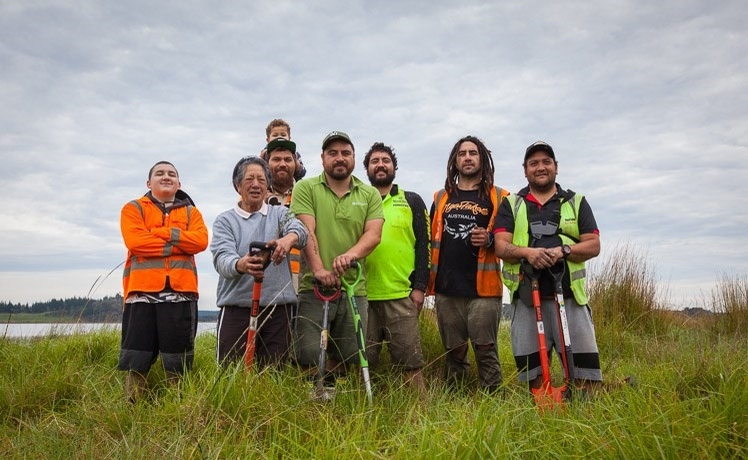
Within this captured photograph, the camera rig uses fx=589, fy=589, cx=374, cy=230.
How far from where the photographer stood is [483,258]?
5.02 metres

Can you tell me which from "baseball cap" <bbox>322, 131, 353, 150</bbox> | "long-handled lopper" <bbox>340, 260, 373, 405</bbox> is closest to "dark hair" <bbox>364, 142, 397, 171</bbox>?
"baseball cap" <bbox>322, 131, 353, 150</bbox>

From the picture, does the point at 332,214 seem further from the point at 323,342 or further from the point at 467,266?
the point at 467,266

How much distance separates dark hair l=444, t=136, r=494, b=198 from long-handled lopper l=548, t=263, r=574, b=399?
3.61ft

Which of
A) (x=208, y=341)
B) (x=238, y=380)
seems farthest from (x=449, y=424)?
(x=208, y=341)

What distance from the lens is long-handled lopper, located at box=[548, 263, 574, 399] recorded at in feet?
13.8

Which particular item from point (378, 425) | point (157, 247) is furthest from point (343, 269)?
point (157, 247)

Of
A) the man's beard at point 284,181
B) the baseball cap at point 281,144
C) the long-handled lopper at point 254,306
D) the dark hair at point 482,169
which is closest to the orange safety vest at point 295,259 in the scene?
the long-handled lopper at point 254,306

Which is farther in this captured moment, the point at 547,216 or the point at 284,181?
the point at 284,181

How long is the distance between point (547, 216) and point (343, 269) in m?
1.74

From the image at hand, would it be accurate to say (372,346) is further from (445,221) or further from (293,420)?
(293,420)

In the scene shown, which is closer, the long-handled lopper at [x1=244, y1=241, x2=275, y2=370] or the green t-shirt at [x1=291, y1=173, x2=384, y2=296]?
the long-handled lopper at [x1=244, y1=241, x2=275, y2=370]

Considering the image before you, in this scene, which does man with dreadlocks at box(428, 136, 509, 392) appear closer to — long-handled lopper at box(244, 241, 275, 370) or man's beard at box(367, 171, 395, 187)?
man's beard at box(367, 171, 395, 187)

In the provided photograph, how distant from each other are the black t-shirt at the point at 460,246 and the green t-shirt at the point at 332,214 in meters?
0.82

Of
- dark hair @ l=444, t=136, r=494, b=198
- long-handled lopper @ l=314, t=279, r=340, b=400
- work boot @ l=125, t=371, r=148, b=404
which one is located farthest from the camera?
dark hair @ l=444, t=136, r=494, b=198
